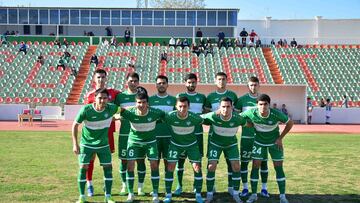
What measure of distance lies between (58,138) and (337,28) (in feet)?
118

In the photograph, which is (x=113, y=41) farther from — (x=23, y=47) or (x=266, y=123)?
(x=266, y=123)

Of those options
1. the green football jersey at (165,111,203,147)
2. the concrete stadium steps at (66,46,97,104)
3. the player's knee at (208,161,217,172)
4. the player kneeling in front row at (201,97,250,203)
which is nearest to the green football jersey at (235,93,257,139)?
the player kneeling in front row at (201,97,250,203)

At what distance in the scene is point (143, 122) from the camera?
9.90 m

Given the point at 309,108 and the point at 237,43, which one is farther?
the point at 237,43

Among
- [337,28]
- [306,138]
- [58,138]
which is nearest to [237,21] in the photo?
[337,28]

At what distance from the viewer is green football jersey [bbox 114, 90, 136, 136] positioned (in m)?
10.5

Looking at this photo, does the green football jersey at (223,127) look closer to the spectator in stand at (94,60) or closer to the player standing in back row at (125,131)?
the player standing in back row at (125,131)

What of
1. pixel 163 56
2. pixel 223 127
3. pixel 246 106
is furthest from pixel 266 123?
pixel 163 56

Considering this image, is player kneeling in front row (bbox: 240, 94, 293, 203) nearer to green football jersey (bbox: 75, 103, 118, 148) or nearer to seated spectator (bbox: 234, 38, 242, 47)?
green football jersey (bbox: 75, 103, 118, 148)

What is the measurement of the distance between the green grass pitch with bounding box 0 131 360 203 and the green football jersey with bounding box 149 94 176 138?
4.33 feet

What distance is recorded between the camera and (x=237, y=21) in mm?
48688

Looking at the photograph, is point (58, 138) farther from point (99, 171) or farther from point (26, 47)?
point (26, 47)

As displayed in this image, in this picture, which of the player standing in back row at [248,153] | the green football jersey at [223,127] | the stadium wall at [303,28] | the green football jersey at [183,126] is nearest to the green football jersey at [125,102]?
the green football jersey at [183,126]

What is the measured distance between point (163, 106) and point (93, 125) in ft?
5.27
